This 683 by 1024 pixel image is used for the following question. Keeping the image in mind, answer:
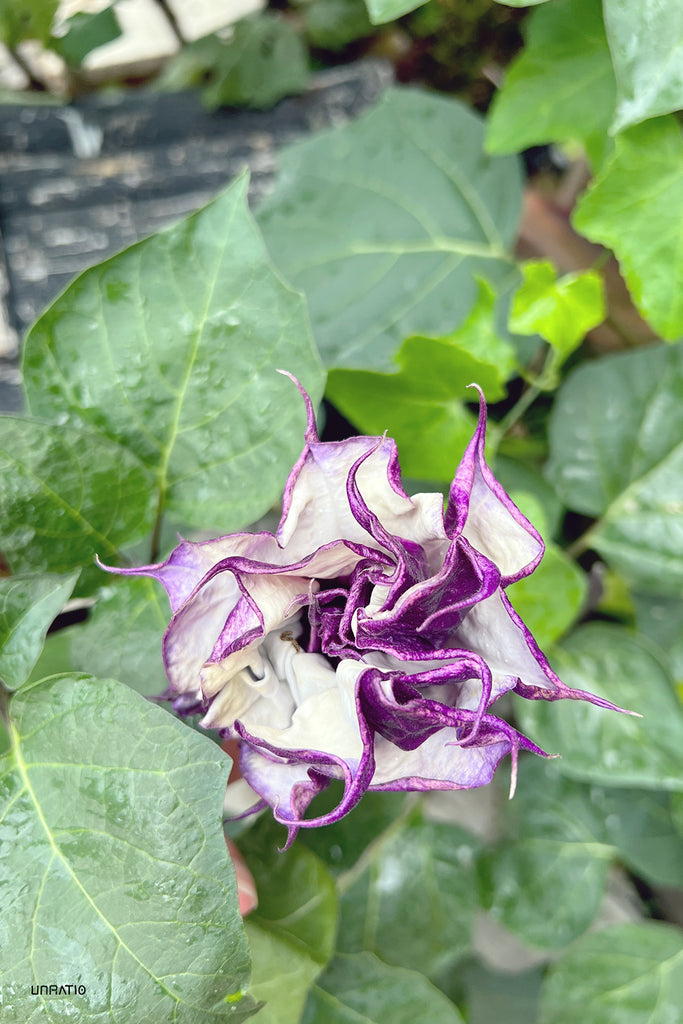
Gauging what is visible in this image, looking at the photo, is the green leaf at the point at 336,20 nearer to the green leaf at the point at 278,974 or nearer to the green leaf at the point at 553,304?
the green leaf at the point at 553,304

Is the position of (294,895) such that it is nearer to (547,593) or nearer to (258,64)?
(547,593)

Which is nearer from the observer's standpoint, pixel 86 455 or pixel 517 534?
pixel 517 534

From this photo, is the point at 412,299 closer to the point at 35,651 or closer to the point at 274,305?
the point at 274,305

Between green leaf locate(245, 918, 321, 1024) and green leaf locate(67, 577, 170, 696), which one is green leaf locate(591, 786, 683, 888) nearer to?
green leaf locate(245, 918, 321, 1024)

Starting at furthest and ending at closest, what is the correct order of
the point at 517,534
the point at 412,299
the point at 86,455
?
the point at 412,299
the point at 86,455
the point at 517,534

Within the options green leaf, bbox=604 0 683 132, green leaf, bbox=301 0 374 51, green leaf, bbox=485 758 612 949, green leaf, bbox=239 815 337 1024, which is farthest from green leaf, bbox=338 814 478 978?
green leaf, bbox=301 0 374 51

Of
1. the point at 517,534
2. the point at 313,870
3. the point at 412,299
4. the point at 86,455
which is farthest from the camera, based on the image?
the point at 412,299

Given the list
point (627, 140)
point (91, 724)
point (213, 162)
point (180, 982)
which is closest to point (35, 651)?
point (91, 724)

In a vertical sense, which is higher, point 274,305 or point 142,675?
point 274,305

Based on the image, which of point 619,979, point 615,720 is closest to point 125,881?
point 615,720
